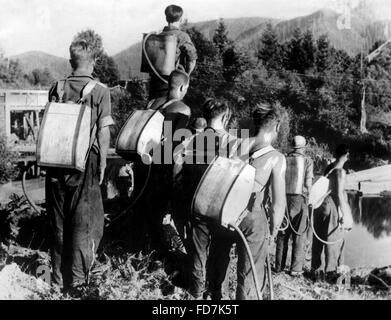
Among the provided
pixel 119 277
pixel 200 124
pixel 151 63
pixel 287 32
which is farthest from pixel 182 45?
pixel 119 277

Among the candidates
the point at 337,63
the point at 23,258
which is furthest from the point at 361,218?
the point at 23,258

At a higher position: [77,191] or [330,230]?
[77,191]

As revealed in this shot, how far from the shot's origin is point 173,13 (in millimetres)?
6199

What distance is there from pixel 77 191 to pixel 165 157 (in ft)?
3.41

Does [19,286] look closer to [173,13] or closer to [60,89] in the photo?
[60,89]

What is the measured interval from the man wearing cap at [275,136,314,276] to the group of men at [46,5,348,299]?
0.02 m

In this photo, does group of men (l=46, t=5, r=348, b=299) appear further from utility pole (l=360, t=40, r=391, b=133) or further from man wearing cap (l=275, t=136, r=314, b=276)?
utility pole (l=360, t=40, r=391, b=133)

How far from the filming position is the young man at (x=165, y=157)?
5906 mm

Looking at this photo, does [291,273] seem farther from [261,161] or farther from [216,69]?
[216,69]

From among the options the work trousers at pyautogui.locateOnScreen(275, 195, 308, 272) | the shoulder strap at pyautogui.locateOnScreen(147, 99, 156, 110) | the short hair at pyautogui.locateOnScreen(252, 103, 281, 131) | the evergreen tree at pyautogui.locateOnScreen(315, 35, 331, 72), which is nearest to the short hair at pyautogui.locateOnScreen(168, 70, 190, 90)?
the shoulder strap at pyautogui.locateOnScreen(147, 99, 156, 110)

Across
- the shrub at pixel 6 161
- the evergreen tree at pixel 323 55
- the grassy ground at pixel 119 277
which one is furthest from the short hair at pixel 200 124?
the evergreen tree at pixel 323 55

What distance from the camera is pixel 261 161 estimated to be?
480 cm

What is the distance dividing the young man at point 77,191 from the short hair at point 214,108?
2.86 feet
